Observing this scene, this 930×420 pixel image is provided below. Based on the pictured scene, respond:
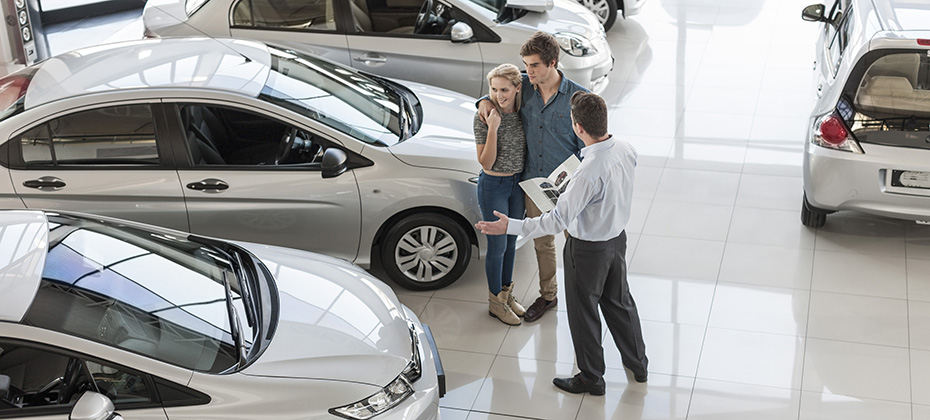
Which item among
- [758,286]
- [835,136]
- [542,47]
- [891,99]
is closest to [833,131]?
[835,136]

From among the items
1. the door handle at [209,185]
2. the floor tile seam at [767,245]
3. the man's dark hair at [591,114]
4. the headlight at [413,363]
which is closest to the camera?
the headlight at [413,363]

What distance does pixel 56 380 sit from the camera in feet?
10.8

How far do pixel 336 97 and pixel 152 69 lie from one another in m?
1.06

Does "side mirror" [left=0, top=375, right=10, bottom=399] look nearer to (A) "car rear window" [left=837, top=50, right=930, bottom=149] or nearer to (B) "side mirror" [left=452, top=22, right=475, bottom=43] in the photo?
(B) "side mirror" [left=452, top=22, right=475, bottom=43]

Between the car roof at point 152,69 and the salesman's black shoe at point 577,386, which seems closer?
the salesman's black shoe at point 577,386

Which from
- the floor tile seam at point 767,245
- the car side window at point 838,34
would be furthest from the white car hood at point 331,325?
the car side window at point 838,34

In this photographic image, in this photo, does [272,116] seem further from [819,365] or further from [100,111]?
[819,365]

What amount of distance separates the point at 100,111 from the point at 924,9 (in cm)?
510

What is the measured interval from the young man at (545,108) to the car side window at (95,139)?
6.20 ft

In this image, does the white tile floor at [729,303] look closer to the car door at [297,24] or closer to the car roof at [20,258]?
the car roof at [20,258]

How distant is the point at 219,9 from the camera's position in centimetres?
724

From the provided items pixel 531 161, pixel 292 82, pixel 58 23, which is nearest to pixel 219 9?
pixel 292 82

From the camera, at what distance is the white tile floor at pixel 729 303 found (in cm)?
467

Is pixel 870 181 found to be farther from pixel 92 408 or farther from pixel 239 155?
pixel 92 408
